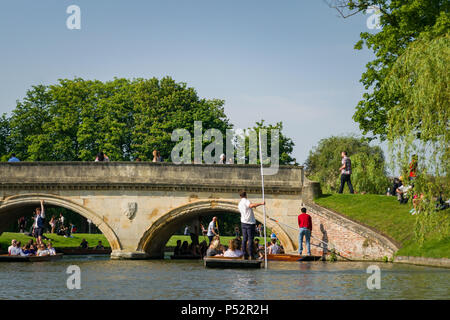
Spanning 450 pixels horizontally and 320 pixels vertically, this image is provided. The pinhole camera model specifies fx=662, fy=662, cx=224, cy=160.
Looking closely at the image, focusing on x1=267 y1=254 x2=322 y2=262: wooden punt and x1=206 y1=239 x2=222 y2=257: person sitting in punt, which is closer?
x1=206 y1=239 x2=222 y2=257: person sitting in punt

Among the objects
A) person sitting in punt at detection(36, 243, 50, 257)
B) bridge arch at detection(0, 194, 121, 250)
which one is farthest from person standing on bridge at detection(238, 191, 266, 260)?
bridge arch at detection(0, 194, 121, 250)

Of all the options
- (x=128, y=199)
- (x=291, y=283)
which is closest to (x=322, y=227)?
(x=128, y=199)

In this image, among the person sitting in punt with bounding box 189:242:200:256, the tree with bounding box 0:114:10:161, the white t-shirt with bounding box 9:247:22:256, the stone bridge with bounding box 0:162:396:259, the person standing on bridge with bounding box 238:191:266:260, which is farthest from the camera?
the tree with bounding box 0:114:10:161

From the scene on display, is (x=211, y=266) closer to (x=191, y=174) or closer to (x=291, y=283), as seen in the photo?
(x=291, y=283)

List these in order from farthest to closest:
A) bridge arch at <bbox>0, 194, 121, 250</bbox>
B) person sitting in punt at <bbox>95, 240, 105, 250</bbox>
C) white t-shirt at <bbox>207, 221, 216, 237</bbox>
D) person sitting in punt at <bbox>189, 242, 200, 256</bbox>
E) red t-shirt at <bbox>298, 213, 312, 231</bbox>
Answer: person sitting in punt at <bbox>95, 240, 105, 250</bbox>
person sitting in punt at <bbox>189, 242, 200, 256</bbox>
bridge arch at <bbox>0, 194, 121, 250</bbox>
white t-shirt at <bbox>207, 221, 216, 237</bbox>
red t-shirt at <bbox>298, 213, 312, 231</bbox>

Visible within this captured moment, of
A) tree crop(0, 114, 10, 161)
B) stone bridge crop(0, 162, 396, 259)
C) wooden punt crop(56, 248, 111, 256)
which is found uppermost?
tree crop(0, 114, 10, 161)

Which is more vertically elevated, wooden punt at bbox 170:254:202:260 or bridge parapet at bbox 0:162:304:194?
bridge parapet at bbox 0:162:304:194

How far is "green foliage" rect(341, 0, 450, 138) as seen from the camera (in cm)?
2483

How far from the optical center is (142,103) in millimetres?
44312

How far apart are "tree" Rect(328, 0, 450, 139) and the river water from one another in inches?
384

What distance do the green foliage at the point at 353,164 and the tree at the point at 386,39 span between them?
6958 mm

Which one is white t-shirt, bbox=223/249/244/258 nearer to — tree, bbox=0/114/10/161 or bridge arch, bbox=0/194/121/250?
bridge arch, bbox=0/194/121/250

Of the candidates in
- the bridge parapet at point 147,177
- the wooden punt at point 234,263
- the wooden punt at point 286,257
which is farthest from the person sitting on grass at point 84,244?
the wooden punt at point 234,263

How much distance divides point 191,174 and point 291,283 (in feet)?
43.2
